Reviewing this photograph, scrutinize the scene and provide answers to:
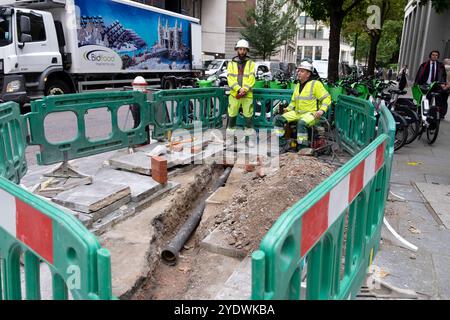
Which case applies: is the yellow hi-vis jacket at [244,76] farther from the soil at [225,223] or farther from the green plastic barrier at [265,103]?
the soil at [225,223]

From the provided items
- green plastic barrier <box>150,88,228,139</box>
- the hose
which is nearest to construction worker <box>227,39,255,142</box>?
green plastic barrier <box>150,88,228,139</box>

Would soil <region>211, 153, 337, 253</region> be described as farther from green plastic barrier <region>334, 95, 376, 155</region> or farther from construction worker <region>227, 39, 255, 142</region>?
construction worker <region>227, 39, 255, 142</region>

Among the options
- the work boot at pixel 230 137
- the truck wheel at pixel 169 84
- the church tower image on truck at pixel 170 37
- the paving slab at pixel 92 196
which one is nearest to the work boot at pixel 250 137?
the work boot at pixel 230 137

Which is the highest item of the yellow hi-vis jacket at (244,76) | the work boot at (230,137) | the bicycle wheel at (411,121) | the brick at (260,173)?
the yellow hi-vis jacket at (244,76)

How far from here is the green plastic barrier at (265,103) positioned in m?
8.70

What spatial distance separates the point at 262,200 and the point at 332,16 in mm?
10402

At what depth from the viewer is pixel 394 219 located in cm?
478

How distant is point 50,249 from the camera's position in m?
1.72

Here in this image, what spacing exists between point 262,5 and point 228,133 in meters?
33.1

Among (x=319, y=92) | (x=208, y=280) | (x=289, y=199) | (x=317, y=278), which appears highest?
(x=319, y=92)

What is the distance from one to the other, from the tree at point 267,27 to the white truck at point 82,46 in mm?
18731
